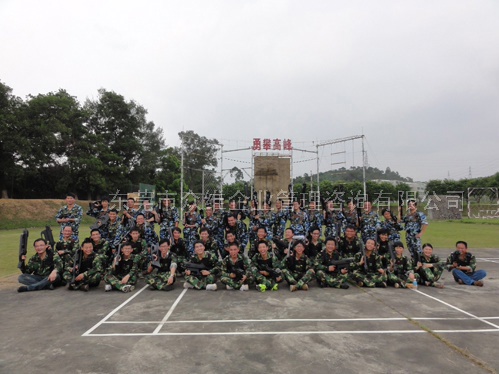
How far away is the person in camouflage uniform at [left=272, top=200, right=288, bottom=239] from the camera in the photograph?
867 centimetres

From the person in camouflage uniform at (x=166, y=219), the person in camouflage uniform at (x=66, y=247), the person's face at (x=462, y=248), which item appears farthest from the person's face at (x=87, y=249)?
the person's face at (x=462, y=248)

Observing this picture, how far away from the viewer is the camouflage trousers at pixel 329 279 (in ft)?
20.8

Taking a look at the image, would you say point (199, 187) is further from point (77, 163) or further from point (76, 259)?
point (76, 259)

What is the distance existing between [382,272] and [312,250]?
145 centimetres

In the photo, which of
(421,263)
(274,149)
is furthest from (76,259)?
(274,149)

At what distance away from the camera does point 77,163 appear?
27.2m

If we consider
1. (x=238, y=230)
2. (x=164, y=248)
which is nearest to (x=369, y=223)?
(x=238, y=230)

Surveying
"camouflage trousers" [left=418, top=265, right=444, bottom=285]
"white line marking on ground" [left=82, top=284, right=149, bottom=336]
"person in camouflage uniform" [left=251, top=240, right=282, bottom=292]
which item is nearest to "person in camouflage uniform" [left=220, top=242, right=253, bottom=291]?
"person in camouflage uniform" [left=251, top=240, right=282, bottom=292]

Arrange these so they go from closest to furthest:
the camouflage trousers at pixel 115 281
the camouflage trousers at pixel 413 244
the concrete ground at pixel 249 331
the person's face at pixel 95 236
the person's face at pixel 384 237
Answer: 1. the concrete ground at pixel 249 331
2. the camouflage trousers at pixel 115 281
3. the person's face at pixel 95 236
4. the person's face at pixel 384 237
5. the camouflage trousers at pixel 413 244

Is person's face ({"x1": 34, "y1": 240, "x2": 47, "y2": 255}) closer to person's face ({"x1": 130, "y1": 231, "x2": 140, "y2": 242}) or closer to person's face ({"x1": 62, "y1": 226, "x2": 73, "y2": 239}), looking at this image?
person's face ({"x1": 62, "y1": 226, "x2": 73, "y2": 239})

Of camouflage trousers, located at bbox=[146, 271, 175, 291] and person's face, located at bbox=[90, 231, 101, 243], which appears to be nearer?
camouflage trousers, located at bbox=[146, 271, 175, 291]

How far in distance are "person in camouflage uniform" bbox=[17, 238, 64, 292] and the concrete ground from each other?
251 millimetres

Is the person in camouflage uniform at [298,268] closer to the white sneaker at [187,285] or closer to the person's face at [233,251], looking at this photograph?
the person's face at [233,251]

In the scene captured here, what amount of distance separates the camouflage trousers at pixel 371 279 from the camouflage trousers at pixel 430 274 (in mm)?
884
